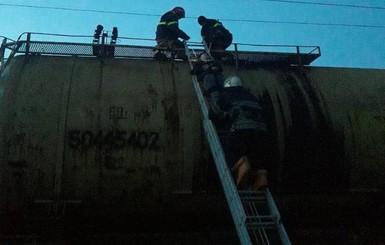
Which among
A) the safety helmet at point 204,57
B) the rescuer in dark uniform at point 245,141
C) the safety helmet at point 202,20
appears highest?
the safety helmet at point 202,20

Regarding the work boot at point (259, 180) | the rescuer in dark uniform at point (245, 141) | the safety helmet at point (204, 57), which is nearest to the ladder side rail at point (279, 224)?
the work boot at point (259, 180)

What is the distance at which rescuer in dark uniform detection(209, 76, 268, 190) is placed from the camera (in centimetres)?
537

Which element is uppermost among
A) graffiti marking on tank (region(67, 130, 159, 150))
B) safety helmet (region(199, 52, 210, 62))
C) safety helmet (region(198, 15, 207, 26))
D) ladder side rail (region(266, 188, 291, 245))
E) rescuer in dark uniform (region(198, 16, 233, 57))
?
safety helmet (region(198, 15, 207, 26))

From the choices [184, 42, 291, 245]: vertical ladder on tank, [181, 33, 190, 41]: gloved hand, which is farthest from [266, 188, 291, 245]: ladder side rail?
[181, 33, 190, 41]: gloved hand

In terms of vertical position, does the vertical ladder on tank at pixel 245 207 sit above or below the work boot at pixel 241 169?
below

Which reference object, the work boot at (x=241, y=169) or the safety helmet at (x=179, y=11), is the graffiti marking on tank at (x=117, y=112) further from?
the safety helmet at (x=179, y=11)

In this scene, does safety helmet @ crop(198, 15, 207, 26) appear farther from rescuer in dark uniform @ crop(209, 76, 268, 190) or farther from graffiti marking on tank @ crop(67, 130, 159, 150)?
rescuer in dark uniform @ crop(209, 76, 268, 190)

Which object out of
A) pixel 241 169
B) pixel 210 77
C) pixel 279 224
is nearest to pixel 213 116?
pixel 241 169

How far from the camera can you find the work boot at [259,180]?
534cm

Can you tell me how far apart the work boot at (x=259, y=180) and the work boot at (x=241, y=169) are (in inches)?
8.8

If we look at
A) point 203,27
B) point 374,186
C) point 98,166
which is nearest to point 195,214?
point 98,166

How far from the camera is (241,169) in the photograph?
5.34m

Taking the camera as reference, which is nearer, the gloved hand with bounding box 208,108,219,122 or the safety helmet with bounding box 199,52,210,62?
the gloved hand with bounding box 208,108,219,122

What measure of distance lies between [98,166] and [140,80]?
195 cm
